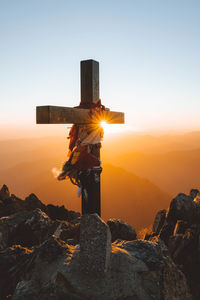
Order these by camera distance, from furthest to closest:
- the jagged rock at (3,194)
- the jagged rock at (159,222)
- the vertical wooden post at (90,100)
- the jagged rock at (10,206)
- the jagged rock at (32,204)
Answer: the jagged rock at (3,194) < the jagged rock at (32,204) < the jagged rock at (10,206) < the jagged rock at (159,222) < the vertical wooden post at (90,100)

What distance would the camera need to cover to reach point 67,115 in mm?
3965

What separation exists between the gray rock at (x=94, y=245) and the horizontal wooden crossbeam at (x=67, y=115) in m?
1.61

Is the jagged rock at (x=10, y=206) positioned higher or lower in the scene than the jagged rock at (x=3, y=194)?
lower

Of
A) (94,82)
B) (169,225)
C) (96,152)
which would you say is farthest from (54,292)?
(169,225)

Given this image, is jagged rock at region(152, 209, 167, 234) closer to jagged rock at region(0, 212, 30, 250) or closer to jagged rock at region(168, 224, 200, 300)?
jagged rock at region(168, 224, 200, 300)

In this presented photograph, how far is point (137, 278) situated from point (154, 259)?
56 cm

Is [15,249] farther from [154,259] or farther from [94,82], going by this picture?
[94,82]

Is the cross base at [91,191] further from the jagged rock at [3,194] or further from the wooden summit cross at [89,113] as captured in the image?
the jagged rock at [3,194]

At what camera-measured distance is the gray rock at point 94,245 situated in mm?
3443

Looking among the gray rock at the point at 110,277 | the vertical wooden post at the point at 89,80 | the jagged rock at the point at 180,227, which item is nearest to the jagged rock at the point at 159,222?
the jagged rock at the point at 180,227

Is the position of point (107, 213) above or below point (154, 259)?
below

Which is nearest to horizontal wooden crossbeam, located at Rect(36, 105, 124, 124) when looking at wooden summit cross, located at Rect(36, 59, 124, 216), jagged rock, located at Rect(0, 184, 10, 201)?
wooden summit cross, located at Rect(36, 59, 124, 216)

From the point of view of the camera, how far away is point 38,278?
3889 mm

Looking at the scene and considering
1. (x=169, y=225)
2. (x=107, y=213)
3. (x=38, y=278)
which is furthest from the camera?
(x=107, y=213)
